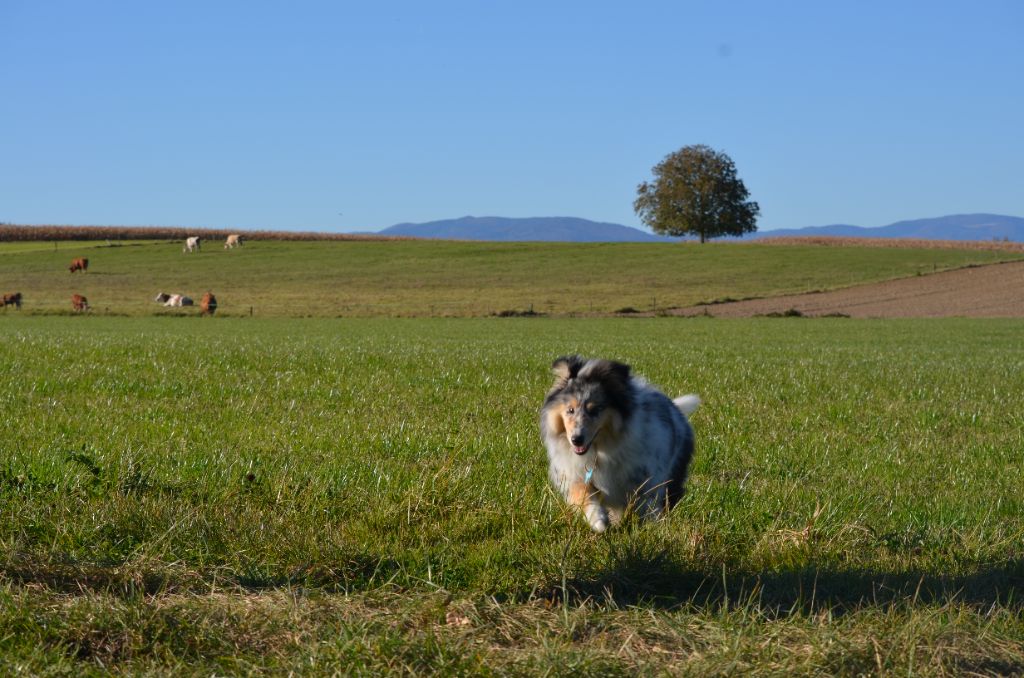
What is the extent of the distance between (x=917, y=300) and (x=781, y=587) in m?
63.1

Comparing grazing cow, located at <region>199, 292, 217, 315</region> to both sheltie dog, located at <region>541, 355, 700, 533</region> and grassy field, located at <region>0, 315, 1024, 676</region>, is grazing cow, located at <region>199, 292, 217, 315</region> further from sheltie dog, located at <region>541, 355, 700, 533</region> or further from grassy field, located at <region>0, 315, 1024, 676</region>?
sheltie dog, located at <region>541, 355, 700, 533</region>

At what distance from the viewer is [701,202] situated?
4579 inches

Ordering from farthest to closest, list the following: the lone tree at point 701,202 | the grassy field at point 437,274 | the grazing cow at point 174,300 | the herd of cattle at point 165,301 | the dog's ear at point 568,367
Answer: the lone tree at point 701,202 < the grassy field at point 437,274 < the grazing cow at point 174,300 < the herd of cattle at point 165,301 < the dog's ear at point 568,367

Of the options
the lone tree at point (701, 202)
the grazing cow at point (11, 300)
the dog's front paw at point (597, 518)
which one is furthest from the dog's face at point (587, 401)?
the lone tree at point (701, 202)

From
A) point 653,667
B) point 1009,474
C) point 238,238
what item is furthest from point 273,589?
point 238,238

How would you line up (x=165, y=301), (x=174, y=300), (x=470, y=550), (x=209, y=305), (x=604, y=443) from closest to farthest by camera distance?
(x=470, y=550), (x=604, y=443), (x=209, y=305), (x=174, y=300), (x=165, y=301)

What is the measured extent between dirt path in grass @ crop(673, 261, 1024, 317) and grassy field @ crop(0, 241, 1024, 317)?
9.85 feet

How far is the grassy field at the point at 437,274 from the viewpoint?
6162 cm

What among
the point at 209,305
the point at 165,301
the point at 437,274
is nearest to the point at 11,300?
the point at 165,301

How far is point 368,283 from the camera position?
7519 cm

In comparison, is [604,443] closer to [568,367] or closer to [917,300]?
[568,367]

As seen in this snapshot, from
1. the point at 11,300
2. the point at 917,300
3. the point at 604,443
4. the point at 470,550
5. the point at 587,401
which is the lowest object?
the point at 11,300

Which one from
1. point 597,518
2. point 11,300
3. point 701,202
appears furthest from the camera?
point 701,202

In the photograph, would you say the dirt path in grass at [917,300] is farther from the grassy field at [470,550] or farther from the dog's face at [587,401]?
the dog's face at [587,401]
